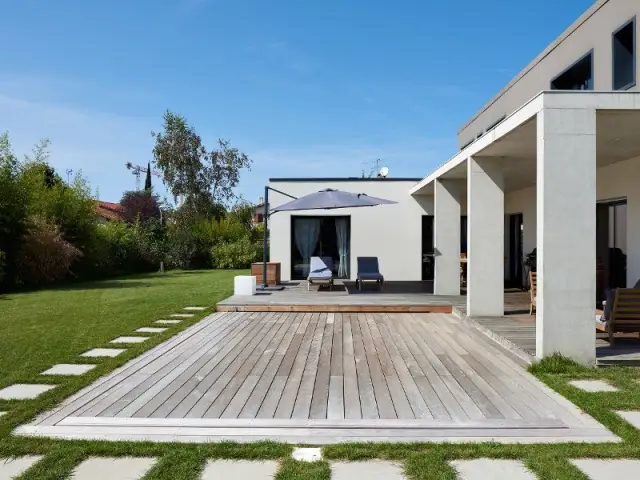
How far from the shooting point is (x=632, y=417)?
3420mm

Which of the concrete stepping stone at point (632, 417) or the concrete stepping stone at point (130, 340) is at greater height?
the concrete stepping stone at point (130, 340)

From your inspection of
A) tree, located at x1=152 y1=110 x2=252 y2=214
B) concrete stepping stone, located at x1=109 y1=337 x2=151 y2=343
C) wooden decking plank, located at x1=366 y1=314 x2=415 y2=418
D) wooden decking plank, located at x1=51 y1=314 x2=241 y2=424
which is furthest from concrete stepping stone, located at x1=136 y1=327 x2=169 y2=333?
tree, located at x1=152 y1=110 x2=252 y2=214

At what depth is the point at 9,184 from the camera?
1362cm

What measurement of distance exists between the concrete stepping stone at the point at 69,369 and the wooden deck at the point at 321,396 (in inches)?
13.4

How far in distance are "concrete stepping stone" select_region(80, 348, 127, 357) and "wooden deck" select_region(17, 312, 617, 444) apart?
374mm

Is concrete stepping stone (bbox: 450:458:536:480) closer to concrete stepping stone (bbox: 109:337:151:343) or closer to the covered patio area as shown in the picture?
the covered patio area

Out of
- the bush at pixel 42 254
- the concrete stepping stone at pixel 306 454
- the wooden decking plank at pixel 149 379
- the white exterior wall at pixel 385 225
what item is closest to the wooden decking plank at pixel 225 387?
the wooden decking plank at pixel 149 379

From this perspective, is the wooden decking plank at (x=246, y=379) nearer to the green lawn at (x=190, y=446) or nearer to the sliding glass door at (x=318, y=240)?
the green lawn at (x=190, y=446)

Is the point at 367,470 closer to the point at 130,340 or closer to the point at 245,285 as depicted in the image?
the point at 130,340

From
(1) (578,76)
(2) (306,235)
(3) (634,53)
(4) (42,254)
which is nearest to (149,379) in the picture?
(3) (634,53)

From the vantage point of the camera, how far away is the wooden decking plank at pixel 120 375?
3611mm

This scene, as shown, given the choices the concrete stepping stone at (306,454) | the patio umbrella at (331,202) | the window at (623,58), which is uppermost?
the window at (623,58)

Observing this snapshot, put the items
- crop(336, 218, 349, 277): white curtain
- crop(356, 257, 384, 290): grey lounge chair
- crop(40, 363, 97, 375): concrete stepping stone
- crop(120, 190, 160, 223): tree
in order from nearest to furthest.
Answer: crop(40, 363, 97, 375): concrete stepping stone < crop(356, 257, 384, 290): grey lounge chair < crop(336, 218, 349, 277): white curtain < crop(120, 190, 160, 223): tree

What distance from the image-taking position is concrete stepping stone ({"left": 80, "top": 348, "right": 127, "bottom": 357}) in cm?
531
